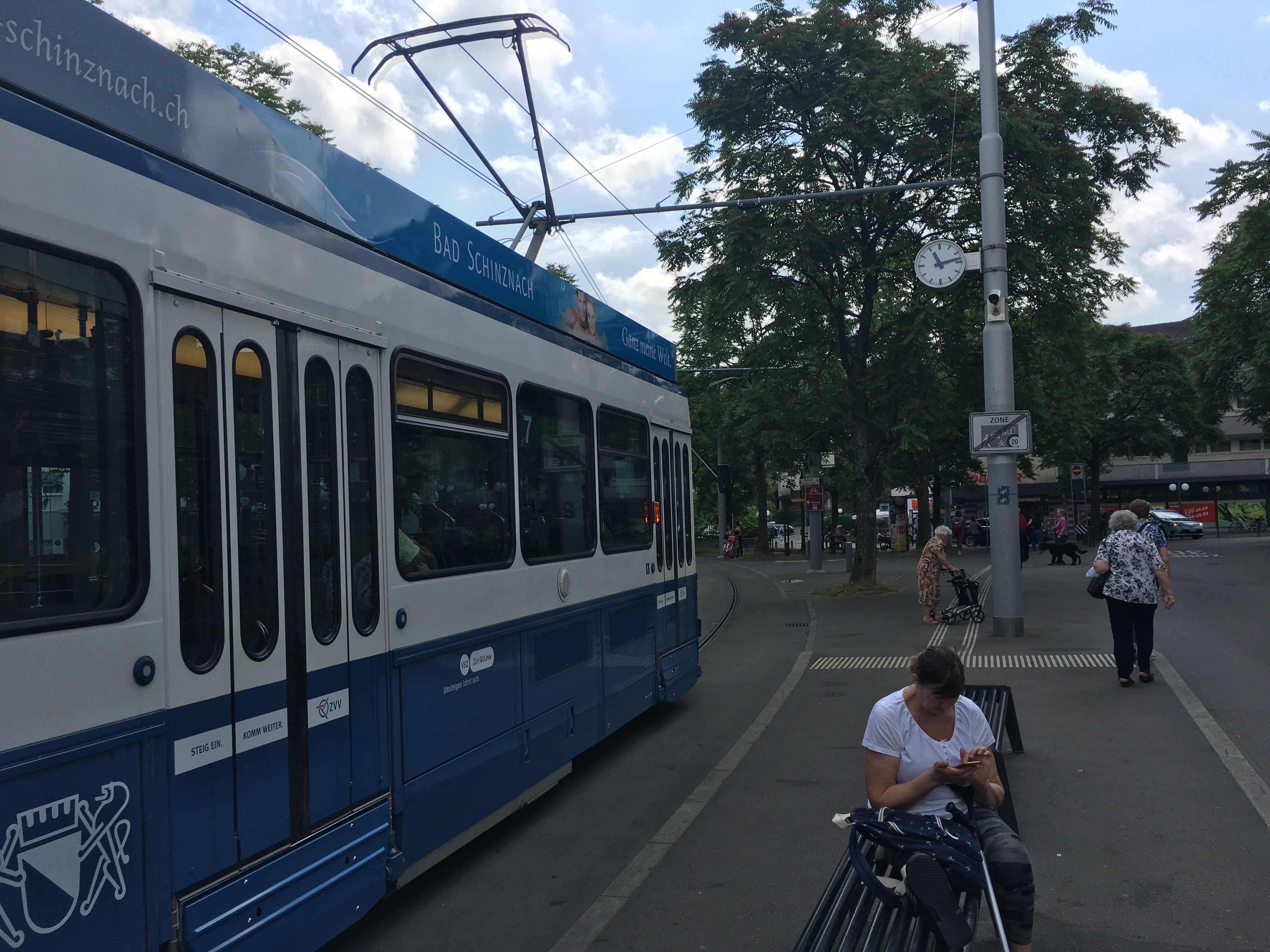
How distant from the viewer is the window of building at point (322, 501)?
4.32m

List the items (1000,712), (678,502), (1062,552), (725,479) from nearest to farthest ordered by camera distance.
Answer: (1000,712) < (678,502) < (725,479) < (1062,552)

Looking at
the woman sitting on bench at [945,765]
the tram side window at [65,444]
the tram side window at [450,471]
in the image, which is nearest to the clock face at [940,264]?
the tram side window at [450,471]

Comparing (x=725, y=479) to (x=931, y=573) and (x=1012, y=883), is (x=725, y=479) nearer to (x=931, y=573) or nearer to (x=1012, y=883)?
(x=931, y=573)

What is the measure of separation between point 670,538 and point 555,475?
3025mm

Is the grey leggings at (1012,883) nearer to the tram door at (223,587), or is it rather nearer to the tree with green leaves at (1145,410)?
the tram door at (223,587)

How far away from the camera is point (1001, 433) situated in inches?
578

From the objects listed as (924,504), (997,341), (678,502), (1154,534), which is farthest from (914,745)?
(924,504)

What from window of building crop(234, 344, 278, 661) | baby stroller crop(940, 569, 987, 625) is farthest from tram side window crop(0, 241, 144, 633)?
baby stroller crop(940, 569, 987, 625)

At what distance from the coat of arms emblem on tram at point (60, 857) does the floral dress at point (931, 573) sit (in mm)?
14701

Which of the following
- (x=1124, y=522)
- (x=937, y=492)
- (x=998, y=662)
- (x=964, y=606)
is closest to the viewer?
(x=1124, y=522)

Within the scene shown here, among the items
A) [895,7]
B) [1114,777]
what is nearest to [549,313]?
[1114,777]

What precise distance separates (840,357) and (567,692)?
58.0 feet

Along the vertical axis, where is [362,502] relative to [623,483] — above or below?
below

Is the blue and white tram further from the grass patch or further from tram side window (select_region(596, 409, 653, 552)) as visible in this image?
the grass patch
